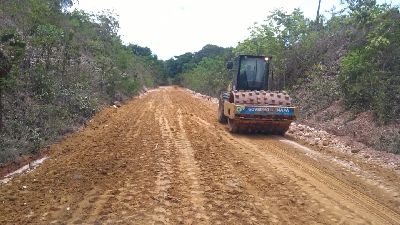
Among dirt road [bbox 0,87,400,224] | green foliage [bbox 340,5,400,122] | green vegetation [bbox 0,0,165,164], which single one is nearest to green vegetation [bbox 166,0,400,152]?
green foliage [bbox 340,5,400,122]

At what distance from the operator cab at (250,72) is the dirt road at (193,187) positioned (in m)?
4.40

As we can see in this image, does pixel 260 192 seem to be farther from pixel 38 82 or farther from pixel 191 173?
pixel 38 82

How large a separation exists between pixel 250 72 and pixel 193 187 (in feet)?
29.5

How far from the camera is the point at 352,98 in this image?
15516 mm

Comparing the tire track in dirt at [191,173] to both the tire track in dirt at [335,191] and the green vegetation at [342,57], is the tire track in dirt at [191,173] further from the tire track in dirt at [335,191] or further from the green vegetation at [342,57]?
the green vegetation at [342,57]

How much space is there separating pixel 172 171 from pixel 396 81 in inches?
391

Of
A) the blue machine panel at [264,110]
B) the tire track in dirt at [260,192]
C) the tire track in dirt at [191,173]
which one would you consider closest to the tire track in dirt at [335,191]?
the tire track in dirt at [260,192]

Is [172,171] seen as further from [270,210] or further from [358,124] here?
[358,124]

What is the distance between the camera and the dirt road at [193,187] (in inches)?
212

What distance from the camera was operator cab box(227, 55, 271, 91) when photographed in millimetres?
14867

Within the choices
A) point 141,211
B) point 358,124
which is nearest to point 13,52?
point 141,211

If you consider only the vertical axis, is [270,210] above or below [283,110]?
below

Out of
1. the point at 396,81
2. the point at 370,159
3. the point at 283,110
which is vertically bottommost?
the point at 370,159

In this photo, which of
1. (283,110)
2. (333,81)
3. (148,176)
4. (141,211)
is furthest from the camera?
(333,81)
